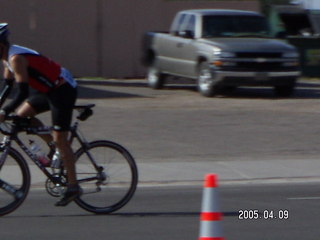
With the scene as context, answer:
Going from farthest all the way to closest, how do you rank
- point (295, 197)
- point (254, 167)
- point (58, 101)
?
point (254, 167) < point (295, 197) < point (58, 101)

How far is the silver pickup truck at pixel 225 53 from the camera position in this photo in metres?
18.5

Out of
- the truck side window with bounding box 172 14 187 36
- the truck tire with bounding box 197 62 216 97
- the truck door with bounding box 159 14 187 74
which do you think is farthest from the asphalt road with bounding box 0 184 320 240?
the truck side window with bounding box 172 14 187 36

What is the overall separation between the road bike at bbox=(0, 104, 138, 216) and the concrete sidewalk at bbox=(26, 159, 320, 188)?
200 centimetres

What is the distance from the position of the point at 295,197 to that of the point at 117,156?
227 cm

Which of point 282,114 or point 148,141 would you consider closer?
point 148,141

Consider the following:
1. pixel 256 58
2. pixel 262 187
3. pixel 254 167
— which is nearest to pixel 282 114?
pixel 256 58

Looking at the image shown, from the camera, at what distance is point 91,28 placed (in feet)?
83.5

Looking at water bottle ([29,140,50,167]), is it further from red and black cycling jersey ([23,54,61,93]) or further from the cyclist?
red and black cycling jersey ([23,54,61,93])

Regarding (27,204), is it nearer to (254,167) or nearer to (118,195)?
(118,195)

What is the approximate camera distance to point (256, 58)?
1856cm

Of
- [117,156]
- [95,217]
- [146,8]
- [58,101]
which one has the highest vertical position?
[146,8]

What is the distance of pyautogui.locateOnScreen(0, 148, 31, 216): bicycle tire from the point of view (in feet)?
26.7

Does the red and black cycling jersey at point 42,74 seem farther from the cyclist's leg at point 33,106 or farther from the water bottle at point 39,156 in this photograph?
the water bottle at point 39,156

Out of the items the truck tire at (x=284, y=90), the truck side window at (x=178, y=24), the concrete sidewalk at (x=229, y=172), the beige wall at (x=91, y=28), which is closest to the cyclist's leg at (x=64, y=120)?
the concrete sidewalk at (x=229, y=172)
